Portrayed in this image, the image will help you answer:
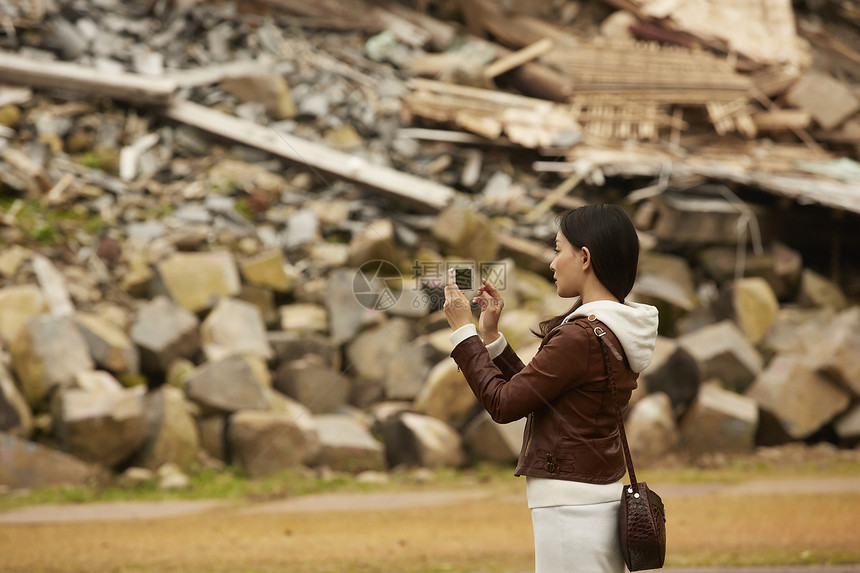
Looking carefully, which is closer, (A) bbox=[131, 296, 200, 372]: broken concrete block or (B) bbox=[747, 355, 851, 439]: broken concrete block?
(A) bbox=[131, 296, 200, 372]: broken concrete block

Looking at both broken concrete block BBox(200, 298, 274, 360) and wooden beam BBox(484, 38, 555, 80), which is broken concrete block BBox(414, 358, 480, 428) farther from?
wooden beam BBox(484, 38, 555, 80)

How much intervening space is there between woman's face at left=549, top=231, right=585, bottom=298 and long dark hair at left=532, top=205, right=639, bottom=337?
2cm

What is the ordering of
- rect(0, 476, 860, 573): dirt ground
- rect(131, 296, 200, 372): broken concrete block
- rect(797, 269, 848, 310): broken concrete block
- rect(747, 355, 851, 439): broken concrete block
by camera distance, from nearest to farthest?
rect(0, 476, 860, 573): dirt ground, rect(131, 296, 200, 372): broken concrete block, rect(747, 355, 851, 439): broken concrete block, rect(797, 269, 848, 310): broken concrete block

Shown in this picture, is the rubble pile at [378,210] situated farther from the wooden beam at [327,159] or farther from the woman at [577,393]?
the woman at [577,393]

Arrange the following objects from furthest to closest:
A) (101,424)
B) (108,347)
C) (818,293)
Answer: (818,293), (108,347), (101,424)

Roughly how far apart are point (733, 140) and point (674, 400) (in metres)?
5.81

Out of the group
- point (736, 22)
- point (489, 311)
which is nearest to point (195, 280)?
point (489, 311)

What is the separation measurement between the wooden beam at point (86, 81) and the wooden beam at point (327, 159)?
299 mm

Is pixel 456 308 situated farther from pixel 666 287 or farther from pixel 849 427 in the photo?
pixel 666 287

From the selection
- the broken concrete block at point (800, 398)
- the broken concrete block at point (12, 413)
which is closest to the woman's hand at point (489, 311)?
the broken concrete block at point (12, 413)

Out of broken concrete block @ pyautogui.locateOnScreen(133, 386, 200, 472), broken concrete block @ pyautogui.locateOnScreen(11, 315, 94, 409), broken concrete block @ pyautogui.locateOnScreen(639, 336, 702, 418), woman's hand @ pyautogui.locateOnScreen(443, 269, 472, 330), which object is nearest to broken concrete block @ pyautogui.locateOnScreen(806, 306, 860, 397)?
broken concrete block @ pyautogui.locateOnScreen(639, 336, 702, 418)

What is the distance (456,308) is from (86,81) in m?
10.4

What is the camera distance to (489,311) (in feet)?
6.96

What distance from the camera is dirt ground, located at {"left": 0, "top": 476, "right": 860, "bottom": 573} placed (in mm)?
4621
